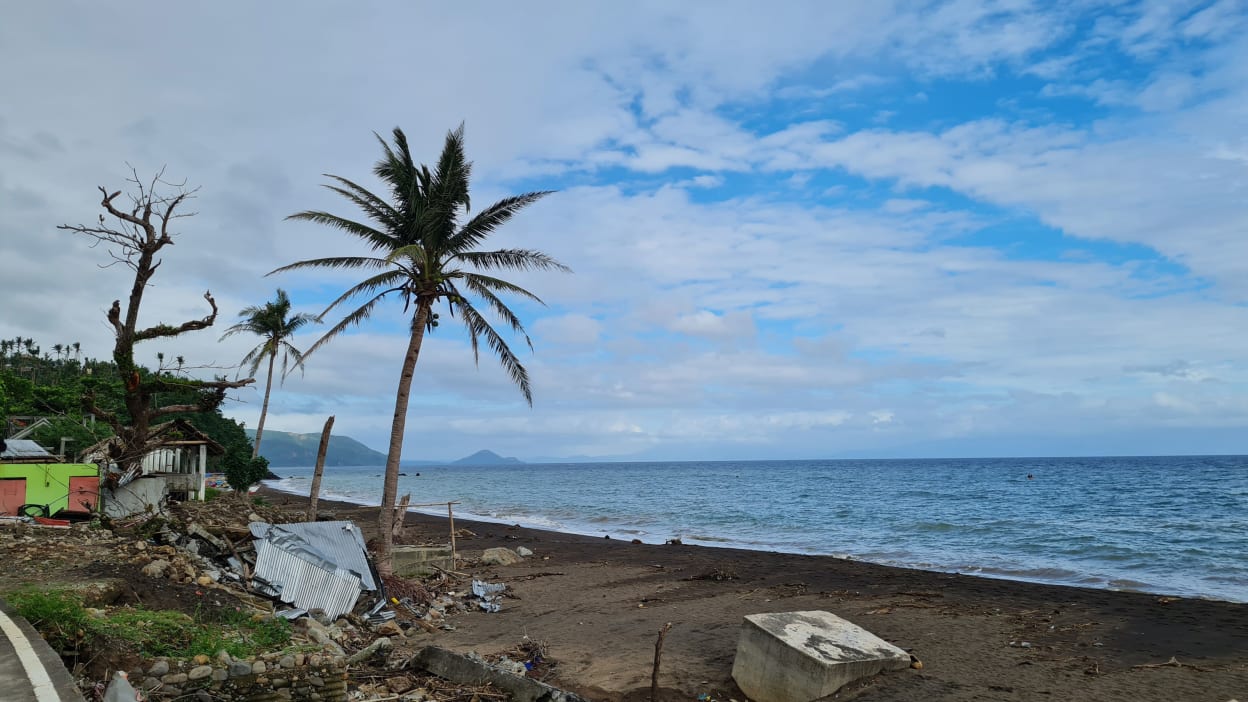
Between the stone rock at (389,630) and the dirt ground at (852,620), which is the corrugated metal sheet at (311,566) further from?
the dirt ground at (852,620)

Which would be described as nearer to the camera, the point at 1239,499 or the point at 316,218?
the point at 316,218

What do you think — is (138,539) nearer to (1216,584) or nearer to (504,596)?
(504,596)

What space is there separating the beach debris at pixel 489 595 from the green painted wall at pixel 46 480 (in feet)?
32.4

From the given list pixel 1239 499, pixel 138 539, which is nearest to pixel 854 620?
pixel 138 539

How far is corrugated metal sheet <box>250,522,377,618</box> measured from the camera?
11.9 m

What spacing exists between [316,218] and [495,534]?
17.3 meters

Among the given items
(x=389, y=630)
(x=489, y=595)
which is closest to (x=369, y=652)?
(x=389, y=630)

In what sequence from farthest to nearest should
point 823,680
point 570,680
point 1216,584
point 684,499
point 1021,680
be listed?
1. point 684,499
2. point 1216,584
3. point 570,680
4. point 1021,680
5. point 823,680

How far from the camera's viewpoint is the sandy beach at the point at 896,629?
8883 mm

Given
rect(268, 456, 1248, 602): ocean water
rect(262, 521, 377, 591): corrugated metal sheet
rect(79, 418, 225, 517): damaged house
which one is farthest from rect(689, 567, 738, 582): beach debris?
rect(79, 418, 225, 517): damaged house

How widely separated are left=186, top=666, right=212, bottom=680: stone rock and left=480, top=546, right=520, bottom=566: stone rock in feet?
45.0

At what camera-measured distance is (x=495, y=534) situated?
2984cm

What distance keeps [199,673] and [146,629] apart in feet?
5.16

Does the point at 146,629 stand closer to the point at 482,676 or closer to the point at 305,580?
the point at 482,676
